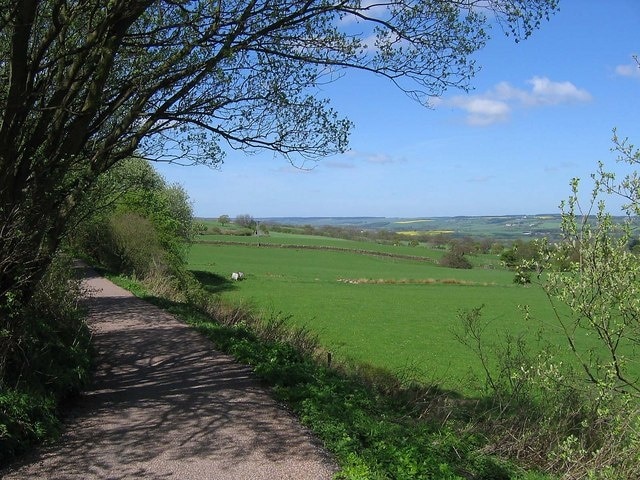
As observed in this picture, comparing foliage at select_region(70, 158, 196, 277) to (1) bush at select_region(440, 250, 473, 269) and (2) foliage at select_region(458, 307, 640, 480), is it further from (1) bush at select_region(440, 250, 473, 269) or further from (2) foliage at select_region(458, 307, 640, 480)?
(1) bush at select_region(440, 250, 473, 269)

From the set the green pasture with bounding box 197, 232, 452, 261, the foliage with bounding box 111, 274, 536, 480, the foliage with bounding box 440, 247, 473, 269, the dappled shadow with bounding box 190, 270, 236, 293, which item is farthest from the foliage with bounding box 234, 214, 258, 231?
the foliage with bounding box 111, 274, 536, 480

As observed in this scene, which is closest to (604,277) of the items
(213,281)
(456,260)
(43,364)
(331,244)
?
(43,364)

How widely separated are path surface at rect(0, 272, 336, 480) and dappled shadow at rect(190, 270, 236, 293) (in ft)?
115

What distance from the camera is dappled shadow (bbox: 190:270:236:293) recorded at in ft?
150

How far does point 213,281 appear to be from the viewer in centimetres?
5038

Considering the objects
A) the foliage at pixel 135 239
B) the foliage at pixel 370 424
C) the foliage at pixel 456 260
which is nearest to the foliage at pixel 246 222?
the foliage at pixel 456 260

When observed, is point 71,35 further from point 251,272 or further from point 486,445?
point 251,272

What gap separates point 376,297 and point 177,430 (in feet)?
137

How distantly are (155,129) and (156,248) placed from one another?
71.2 feet

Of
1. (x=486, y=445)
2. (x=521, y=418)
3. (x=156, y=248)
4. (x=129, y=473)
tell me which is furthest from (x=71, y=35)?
(x=156, y=248)

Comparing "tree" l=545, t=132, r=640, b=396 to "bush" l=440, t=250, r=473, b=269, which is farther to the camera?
"bush" l=440, t=250, r=473, b=269

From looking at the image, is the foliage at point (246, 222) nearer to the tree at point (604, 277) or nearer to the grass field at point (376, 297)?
the grass field at point (376, 297)

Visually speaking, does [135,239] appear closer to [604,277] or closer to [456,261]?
[604,277]

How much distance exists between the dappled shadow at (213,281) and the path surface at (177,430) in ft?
115
